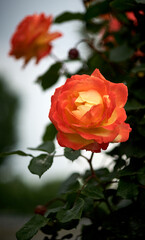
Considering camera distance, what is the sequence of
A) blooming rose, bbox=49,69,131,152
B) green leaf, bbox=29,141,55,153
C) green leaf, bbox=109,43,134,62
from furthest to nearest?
green leaf, bbox=109,43,134,62 → green leaf, bbox=29,141,55,153 → blooming rose, bbox=49,69,131,152

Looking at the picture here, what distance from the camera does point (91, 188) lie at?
0.38 meters

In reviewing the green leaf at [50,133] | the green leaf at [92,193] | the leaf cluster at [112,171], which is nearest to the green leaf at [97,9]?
the leaf cluster at [112,171]

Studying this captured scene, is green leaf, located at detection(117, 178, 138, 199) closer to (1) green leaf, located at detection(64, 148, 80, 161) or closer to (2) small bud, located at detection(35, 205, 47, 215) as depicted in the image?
(1) green leaf, located at detection(64, 148, 80, 161)

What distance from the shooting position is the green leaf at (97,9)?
0.50 meters

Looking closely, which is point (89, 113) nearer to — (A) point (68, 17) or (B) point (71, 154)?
(B) point (71, 154)

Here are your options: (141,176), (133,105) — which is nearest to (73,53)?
(133,105)

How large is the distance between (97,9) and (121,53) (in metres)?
0.10

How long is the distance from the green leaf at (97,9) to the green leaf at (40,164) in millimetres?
303

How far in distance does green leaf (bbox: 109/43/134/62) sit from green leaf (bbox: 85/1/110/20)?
0.08m

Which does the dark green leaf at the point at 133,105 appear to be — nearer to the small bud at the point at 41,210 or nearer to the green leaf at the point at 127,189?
the green leaf at the point at 127,189

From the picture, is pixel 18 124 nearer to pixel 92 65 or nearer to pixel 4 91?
pixel 4 91

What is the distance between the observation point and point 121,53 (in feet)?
1.73

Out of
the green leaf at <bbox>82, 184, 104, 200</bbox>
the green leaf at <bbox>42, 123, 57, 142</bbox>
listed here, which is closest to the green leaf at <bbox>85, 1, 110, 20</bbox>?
the green leaf at <bbox>42, 123, 57, 142</bbox>

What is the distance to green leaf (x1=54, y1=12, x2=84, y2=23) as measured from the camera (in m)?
0.57
